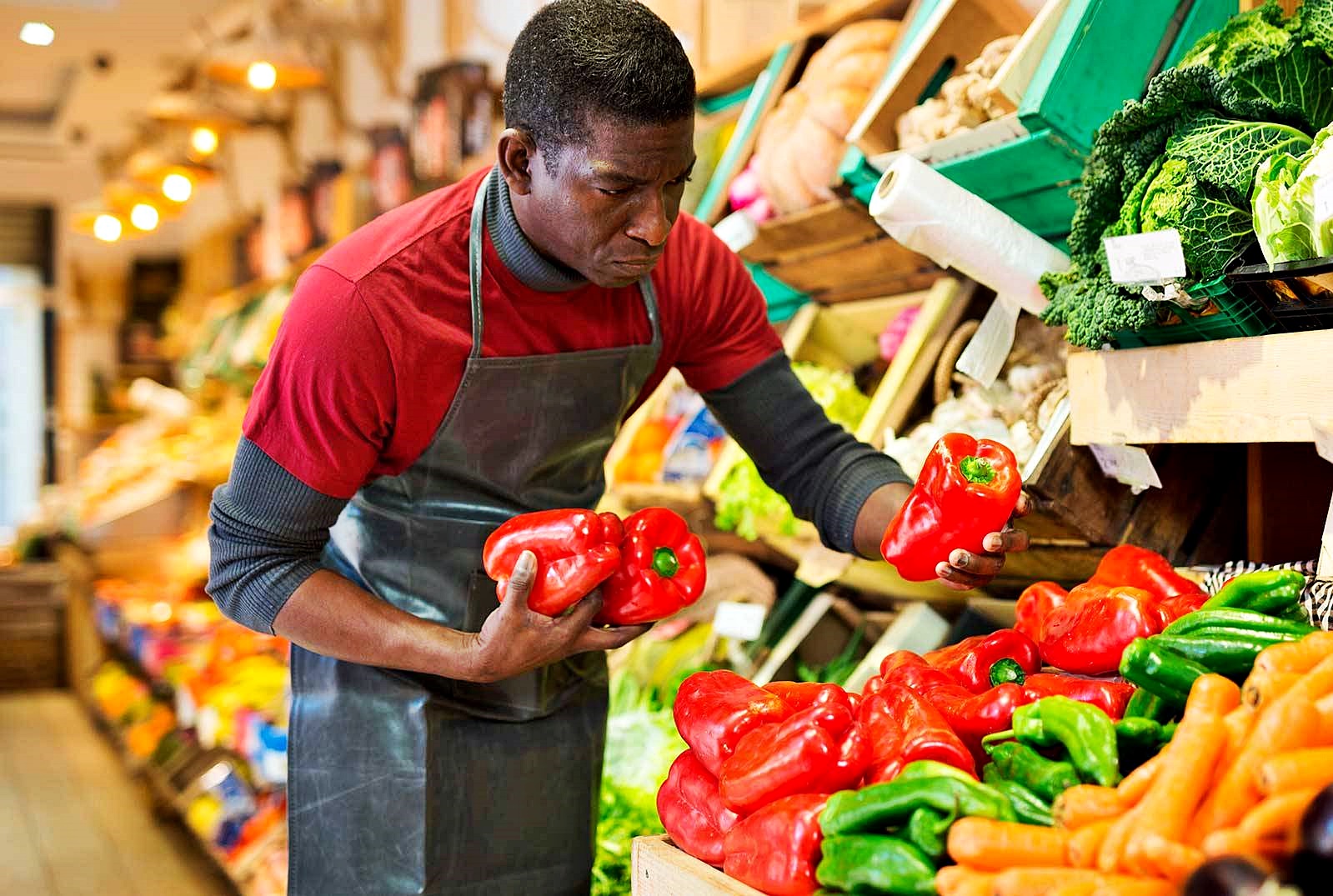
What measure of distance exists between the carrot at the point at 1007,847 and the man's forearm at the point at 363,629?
0.97m

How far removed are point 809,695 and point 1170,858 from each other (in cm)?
70

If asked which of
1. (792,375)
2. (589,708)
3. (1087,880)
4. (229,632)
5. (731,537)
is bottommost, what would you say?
(229,632)

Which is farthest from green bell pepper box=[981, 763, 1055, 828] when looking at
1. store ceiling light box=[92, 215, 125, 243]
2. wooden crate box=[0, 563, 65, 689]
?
wooden crate box=[0, 563, 65, 689]

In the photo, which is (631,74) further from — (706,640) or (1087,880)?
(706,640)

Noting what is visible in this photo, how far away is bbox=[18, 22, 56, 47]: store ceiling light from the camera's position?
8.33 m

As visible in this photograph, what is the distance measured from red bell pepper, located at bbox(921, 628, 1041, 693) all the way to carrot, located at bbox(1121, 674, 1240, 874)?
514mm

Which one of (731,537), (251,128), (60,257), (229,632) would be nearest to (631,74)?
(731,537)

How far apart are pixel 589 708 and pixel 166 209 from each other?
700cm

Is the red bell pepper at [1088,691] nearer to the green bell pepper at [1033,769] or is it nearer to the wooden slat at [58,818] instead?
the green bell pepper at [1033,769]

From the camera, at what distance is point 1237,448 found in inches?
90.2

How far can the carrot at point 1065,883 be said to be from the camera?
1140mm

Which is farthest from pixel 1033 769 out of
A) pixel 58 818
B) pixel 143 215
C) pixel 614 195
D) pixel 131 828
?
pixel 143 215

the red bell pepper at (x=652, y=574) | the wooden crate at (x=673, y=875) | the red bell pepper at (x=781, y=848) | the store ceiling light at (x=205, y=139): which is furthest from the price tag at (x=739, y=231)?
the store ceiling light at (x=205, y=139)

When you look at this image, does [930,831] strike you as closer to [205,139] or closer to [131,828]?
[131,828]
